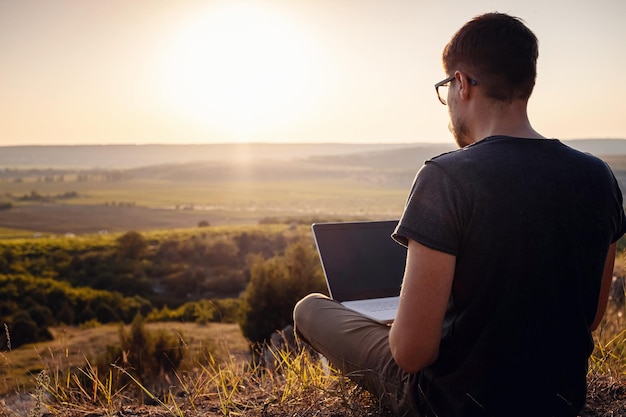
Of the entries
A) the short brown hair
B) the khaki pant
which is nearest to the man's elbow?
the khaki pant

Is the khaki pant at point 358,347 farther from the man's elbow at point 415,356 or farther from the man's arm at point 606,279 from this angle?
the man's arm at point 606,279

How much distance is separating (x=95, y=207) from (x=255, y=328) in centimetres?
3092

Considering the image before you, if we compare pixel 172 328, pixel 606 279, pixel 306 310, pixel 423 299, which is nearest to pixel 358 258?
pixel 306 310

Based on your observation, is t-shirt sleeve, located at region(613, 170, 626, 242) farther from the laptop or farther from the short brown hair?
the laptop

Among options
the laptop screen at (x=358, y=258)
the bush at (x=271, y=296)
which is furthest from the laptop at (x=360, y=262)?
the bush at (x=271, y=296)

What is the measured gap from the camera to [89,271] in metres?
28.9

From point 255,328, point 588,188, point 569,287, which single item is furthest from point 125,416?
point 255,328

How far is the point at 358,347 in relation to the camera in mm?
2100

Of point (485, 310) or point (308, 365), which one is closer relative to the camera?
point (485, 310)

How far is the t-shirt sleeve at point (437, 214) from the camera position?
4.90ft

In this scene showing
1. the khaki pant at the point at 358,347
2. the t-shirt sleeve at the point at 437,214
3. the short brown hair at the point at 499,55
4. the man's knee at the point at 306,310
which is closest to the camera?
the t-shirt sleeve at the point at 437,214

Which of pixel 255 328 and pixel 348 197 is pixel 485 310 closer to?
pixel 255 328

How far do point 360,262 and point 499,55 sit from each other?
1497mm

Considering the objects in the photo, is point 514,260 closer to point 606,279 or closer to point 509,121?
point 509,121
